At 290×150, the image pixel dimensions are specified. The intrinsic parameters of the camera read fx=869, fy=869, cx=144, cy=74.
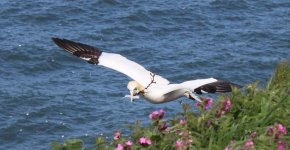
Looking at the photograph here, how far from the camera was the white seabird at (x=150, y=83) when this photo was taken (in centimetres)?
1033

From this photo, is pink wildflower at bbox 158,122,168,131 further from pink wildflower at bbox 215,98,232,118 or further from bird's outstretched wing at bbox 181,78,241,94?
bird's outstretched wing at bbox 181,78,241,94

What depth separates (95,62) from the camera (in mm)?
12953

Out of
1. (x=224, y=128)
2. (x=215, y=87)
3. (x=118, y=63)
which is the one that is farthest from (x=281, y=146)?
(x=118, y=63)

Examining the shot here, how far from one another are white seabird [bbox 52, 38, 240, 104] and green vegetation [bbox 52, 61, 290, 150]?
2.30ft

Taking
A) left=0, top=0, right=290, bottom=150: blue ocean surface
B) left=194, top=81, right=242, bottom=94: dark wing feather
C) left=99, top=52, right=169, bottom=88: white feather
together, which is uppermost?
left=194, top=81, right=242, bottom=94: dark wing feather

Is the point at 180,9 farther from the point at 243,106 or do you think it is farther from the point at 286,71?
the point at 243,106

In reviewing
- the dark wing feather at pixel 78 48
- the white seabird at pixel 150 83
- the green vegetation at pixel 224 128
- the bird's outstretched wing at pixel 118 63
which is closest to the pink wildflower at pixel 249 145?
the green vegetation at pixel 224 128

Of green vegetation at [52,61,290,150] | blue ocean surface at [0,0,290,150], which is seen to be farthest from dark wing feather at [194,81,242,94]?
blue ocean surface at [0,0,290,150]

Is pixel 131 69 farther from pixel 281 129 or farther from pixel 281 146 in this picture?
pixel 281 146

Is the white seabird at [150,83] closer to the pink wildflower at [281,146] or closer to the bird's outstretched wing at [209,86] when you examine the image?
the bird's outstretched wing at [209,86]

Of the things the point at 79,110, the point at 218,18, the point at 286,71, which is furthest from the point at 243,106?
the point at 218,18

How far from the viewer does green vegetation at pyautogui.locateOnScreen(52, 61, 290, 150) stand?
25.2 feet

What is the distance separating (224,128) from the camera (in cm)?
806

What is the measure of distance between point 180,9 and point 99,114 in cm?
1385
